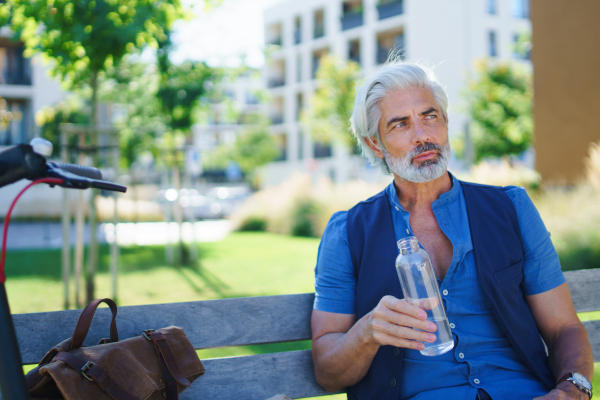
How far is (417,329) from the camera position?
1.63m

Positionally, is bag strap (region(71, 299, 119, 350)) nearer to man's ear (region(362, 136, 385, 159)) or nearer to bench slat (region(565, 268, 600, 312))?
man's ear (region(362, 136, 385, 159))

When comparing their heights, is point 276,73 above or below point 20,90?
above

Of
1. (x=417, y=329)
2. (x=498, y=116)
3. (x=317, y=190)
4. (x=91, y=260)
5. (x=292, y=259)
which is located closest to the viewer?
(x=417, y=329)

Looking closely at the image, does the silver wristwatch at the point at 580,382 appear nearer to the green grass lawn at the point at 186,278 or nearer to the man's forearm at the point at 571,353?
the man's forearm at the point at 571,353

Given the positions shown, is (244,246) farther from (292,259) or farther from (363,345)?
(363,345)

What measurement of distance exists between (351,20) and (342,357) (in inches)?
1501

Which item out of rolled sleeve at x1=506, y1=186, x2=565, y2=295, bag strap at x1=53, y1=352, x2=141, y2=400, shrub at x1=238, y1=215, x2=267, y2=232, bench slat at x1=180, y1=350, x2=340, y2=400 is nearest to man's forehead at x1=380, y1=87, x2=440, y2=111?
rolled sleeve at x1=506, y1=186, x2=565, y2=295

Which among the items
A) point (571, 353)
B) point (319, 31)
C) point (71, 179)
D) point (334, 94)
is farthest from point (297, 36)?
point (71, 179)

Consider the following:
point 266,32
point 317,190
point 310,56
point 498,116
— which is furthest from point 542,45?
point 266,32

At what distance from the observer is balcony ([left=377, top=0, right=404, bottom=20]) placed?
111 feet

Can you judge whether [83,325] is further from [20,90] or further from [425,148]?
[20,90]

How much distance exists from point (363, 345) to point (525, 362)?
0.71 meters

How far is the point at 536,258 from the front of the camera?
213 centimetres

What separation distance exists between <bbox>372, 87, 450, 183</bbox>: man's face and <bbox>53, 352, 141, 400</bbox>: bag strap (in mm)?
1437
